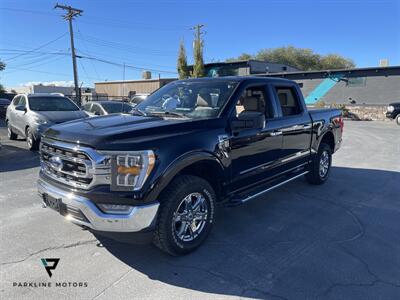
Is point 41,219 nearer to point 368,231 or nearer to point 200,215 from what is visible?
point 200,215

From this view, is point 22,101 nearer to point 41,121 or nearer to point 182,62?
point 41,121

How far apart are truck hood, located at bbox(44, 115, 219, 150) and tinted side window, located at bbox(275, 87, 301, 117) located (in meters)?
1.90

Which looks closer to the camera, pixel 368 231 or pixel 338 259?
pixel 338 259

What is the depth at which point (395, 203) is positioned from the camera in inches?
214

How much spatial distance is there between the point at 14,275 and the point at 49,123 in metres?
6.53

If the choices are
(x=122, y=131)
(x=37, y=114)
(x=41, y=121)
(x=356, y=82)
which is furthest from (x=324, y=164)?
(x=356, y=82)

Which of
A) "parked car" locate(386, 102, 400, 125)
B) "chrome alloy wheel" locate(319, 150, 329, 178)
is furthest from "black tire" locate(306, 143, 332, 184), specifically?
"parked car" locate(386, 102, 400, 125)

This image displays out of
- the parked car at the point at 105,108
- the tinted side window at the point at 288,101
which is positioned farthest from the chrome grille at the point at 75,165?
the parked car at the point at 105,108

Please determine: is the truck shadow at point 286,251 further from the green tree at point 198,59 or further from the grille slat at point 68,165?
the green tree at point 198,59

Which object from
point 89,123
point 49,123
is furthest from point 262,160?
point 49,123

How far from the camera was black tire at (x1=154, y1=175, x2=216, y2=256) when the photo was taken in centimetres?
324

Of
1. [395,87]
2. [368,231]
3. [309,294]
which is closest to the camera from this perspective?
[309,294]

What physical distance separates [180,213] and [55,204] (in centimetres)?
128

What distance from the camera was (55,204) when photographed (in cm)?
334
